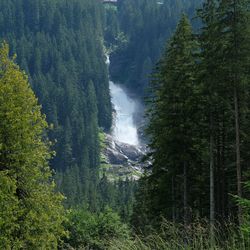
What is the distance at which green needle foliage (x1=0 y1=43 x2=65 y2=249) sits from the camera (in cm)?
1812

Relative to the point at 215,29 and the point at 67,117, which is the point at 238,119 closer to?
the point at 215,29

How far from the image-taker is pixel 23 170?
749 inches

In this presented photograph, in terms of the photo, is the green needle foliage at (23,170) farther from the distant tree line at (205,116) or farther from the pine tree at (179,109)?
the pine tree at (179,109)

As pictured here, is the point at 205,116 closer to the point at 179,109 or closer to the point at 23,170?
the point at 179,109

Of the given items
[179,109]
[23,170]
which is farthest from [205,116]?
[23,170]

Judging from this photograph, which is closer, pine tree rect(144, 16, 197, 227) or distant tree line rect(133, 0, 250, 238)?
distant tree line rect(133, 0, 250, 238)

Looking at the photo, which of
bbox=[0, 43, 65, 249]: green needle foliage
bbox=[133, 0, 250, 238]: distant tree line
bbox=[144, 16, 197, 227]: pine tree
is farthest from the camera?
bbox=[144, 16, 197, 227]: pine tree

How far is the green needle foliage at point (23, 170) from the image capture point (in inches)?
714

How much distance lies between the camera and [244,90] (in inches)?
1016

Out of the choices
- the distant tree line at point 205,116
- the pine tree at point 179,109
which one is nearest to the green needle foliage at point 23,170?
the distant tree line at point 205,116

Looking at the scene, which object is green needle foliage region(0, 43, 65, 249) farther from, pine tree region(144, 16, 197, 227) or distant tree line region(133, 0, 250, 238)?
pine tree region(144, 16, 197, 227)

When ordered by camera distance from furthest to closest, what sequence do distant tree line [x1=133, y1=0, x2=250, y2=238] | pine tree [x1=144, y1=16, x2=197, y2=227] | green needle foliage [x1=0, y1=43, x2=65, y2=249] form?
pine tree [x1=144, y1=16, x2=197, y2=227] → distant tree line [x1=133, y1=0, x2=250, y2=238] → green needle foliage [x1=0, y1=43, x2=65, y2=249]

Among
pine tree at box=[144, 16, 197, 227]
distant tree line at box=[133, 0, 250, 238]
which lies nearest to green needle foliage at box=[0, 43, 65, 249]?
distant tree line at box=[133, 0, 250, 238]

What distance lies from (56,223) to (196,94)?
1171cm
